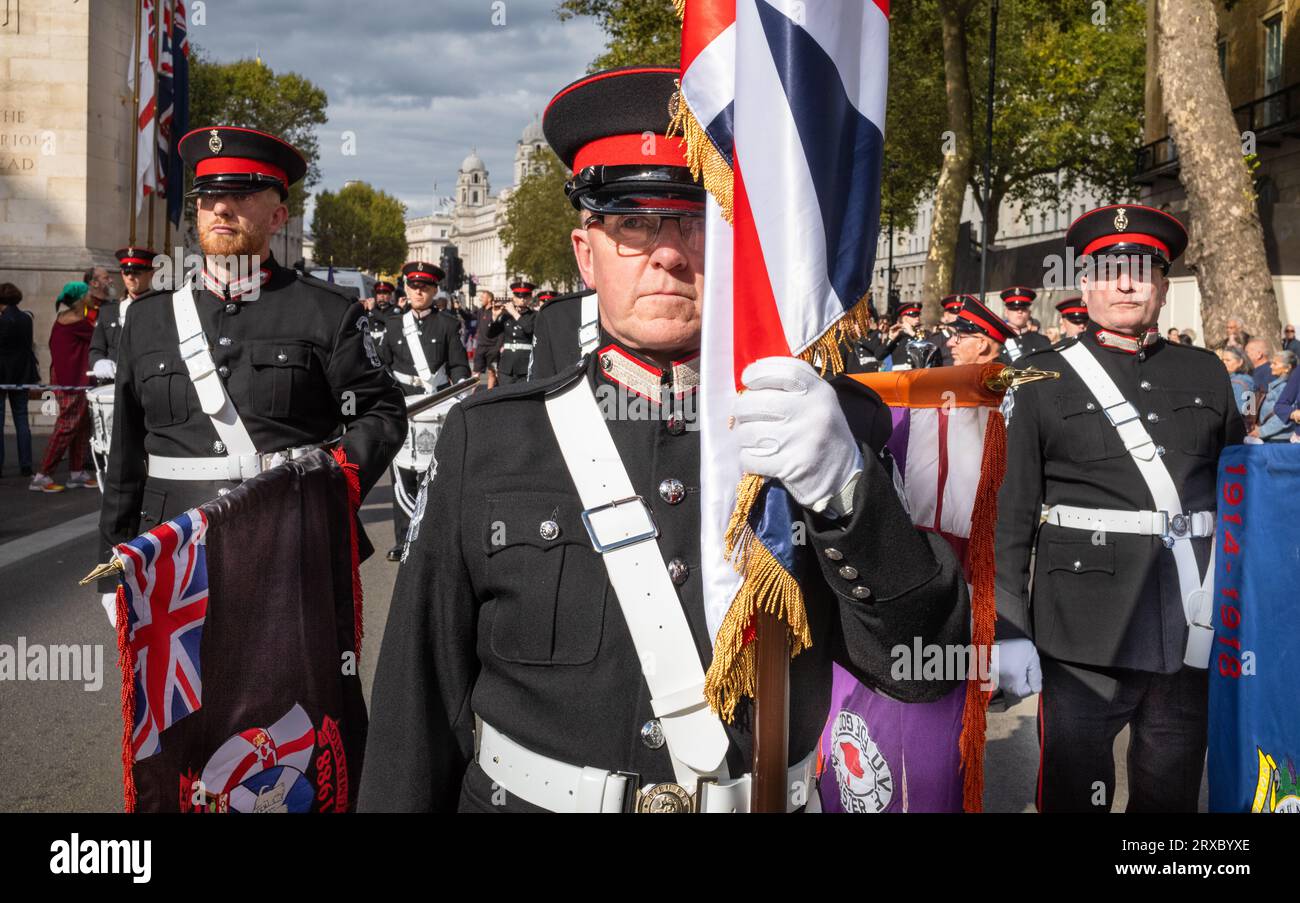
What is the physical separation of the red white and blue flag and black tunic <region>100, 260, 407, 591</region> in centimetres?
266

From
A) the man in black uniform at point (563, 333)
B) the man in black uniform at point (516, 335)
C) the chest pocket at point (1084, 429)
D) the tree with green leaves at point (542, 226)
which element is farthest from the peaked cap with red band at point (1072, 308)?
the tree with green leaves at point (542, 226)

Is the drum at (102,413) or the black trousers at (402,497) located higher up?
the drum at (102,413)

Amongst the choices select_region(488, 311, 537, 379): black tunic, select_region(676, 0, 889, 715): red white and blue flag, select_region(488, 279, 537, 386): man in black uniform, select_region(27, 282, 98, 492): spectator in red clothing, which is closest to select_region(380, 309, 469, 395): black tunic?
select_region(488, 279, 537, 386): man in black uniform

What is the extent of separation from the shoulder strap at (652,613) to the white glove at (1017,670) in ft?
4.02

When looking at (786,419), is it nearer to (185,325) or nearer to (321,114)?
(185,325)

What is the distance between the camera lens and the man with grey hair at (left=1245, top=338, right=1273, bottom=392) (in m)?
12.9

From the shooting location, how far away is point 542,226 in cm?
7838

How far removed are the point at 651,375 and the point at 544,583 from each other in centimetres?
42

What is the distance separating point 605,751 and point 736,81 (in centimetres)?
117

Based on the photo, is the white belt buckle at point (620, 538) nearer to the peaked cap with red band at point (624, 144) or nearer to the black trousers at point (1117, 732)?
the peaked cap with red band at point (624, 144)

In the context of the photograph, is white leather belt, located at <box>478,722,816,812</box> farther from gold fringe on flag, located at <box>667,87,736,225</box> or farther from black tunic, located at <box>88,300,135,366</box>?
black tunic, located at <box>88,300,135,366</box>

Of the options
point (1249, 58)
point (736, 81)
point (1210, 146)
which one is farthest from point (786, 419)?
point (1249, 58)

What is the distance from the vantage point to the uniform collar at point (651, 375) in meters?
2.29

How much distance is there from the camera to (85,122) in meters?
18.9
